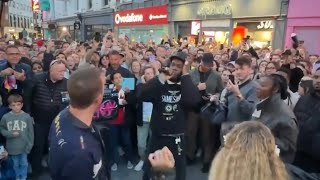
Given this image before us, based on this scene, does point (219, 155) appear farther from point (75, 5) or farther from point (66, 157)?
point (75, 5)

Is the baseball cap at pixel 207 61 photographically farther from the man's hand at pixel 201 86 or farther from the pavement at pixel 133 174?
the pavement at pixel 133 174

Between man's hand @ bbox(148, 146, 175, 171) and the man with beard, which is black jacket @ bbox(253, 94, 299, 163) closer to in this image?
the man with beard

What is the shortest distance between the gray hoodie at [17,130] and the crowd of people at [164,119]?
0.05ft

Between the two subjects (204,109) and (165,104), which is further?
(204,109)

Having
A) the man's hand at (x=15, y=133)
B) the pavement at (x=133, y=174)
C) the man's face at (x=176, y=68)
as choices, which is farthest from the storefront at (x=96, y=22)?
the man's face at (x=176, y=68)

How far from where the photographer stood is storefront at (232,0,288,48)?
13.2m

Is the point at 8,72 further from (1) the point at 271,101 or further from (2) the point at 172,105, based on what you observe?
(1) the point at 271,101

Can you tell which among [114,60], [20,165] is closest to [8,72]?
[20,165]

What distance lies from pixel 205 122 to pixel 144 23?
19581mm

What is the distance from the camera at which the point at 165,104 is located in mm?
4312

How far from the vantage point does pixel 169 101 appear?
14.1 ft

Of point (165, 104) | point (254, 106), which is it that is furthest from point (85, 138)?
point (254, 106)

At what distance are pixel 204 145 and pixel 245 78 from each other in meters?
1.81

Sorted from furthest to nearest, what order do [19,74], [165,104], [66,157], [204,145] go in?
[204,145], [19,74], [165,104], [66,157]
